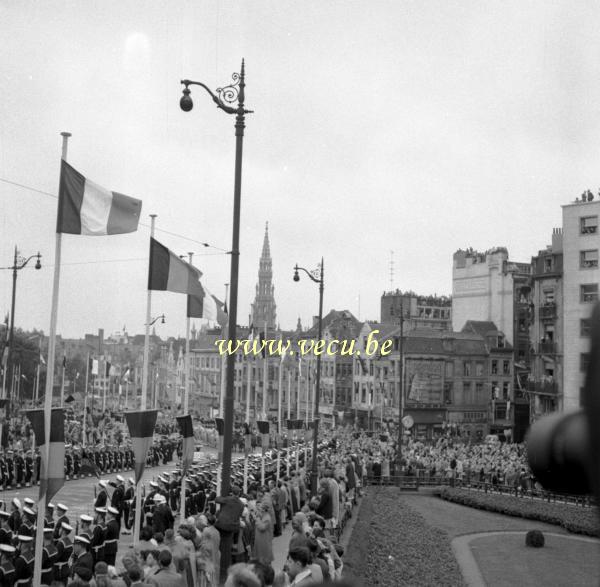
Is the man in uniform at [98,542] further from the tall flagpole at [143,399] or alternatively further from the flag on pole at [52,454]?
the flag on pole at [52,454]

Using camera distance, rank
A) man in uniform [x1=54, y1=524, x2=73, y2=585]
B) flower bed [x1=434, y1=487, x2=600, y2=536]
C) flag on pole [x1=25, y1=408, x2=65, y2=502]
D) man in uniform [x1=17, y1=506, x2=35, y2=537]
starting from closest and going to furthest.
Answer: flag on pole [x1=25, y1=408, x2=65, y2=502] < man in uniform [x1=54, y1=524, x2=73, y2=585] < man in uniform [x1=17, y1=506, x2=35, y2=537] < flower bed [x1=434, y1=487, x2=600, y2=536]

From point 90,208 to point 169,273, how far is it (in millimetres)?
4666

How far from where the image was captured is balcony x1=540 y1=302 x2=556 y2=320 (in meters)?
60.1

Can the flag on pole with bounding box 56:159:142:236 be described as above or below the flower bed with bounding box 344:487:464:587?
above

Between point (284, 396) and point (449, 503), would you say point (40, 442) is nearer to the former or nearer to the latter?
point (449, 503)

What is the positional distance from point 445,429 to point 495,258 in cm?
1775

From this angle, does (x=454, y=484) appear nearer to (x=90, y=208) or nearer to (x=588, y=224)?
(x=588, y=224)

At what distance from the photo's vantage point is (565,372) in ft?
175

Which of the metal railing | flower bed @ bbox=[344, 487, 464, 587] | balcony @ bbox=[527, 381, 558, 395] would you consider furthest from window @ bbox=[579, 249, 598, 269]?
flower bed @ bbox=[344, 487, 464, 587]

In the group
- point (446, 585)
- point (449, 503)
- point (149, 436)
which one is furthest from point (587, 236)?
point (149, 436)

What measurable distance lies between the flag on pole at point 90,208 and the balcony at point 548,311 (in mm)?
51720

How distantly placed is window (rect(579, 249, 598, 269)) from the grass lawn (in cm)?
2889

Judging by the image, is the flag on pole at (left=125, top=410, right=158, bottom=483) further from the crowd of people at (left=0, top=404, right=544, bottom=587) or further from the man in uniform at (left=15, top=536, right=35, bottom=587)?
the man in uniform at (left=15, top=536, right=35, bottom=587)

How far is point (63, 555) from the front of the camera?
1346 cm
